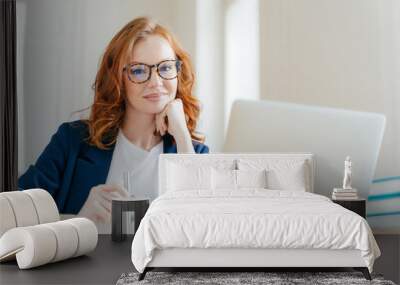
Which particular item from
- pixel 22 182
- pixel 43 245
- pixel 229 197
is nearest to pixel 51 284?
pixel 43 245

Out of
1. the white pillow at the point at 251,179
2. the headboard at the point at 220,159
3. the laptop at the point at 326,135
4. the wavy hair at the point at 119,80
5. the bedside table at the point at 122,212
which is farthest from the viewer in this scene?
the wavy hair at the point at 119,80

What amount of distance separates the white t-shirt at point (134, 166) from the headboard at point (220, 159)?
0.61 feet

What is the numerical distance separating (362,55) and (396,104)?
59 centimetres

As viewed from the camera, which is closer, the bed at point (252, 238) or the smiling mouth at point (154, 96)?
the bed at point (252, 238)

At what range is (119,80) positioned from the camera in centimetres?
652

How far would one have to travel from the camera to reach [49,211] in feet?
18.1

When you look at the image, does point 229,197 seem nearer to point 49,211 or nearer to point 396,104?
point 49,211

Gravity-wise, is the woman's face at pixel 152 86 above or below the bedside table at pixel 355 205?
above

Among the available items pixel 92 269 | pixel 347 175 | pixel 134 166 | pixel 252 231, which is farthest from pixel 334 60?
pixel 92 269

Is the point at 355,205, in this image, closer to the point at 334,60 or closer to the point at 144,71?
the point at 334,60

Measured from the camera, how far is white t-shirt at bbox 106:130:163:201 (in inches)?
259

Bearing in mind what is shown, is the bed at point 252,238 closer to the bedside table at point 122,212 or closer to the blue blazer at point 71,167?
the bedside table at point 122,212

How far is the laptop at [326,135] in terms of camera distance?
645 centimetres

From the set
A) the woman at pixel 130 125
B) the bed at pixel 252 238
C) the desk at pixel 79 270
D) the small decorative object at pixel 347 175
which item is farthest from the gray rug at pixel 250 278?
the woman at pixel 130 125
